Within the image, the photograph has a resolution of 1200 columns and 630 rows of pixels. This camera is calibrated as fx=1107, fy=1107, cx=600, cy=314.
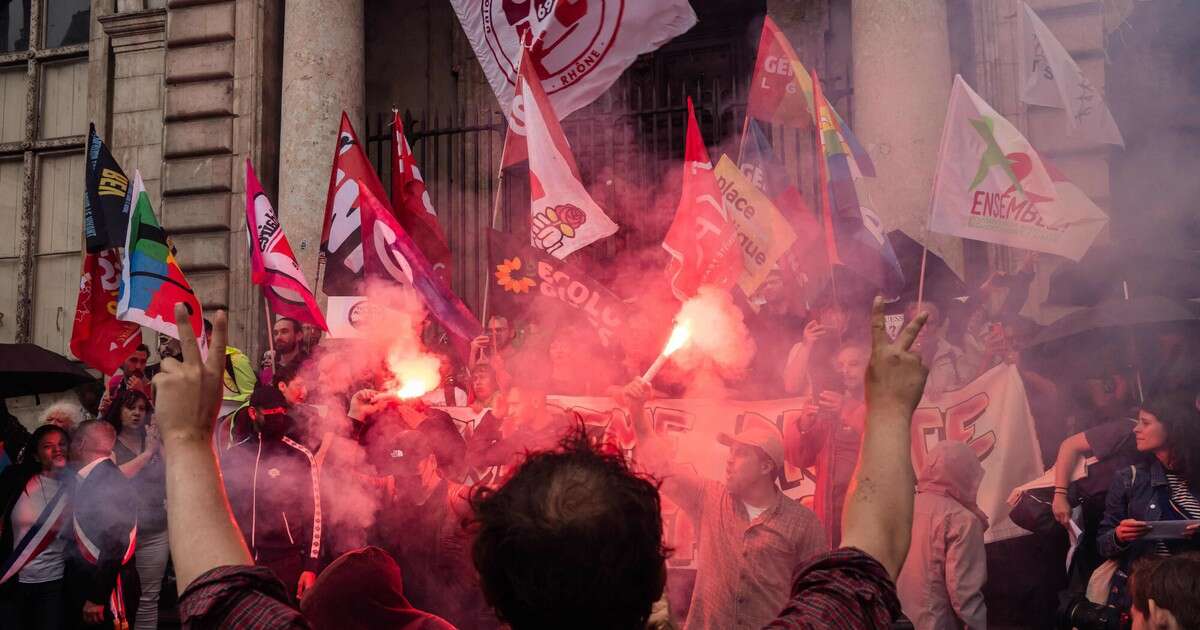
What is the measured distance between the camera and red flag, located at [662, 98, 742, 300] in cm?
611

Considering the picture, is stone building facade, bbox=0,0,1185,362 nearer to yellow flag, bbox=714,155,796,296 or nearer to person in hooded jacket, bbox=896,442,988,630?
yellow flag, bbox=714,155,796,296

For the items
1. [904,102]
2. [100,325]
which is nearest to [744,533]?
[904,102]

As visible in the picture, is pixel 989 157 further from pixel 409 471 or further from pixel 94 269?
pixel 94 269

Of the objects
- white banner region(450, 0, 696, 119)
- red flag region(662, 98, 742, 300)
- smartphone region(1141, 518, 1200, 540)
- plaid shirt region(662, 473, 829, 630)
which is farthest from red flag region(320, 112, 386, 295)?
smartphone region(1141, 518, 1200, 540)

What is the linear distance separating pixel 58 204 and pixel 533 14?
616 centimetres

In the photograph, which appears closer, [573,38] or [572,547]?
[572,547]

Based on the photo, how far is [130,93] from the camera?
34.3 ft

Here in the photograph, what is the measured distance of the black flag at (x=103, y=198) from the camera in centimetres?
736

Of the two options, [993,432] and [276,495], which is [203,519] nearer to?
[276,495]

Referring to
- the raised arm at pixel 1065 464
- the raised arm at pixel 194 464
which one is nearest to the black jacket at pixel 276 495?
the raised arm at pixel 1065 464

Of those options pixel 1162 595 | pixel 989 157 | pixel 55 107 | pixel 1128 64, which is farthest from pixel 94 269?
pixel 1128 64

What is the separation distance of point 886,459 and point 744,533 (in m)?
3.09

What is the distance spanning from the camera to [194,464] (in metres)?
1.49

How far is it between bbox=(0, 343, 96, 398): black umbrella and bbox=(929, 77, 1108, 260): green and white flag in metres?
5.98
